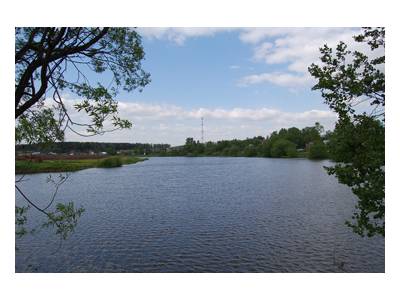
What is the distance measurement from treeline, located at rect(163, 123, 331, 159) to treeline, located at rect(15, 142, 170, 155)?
1368 centimetres

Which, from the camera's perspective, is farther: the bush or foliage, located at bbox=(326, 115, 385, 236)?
the bush

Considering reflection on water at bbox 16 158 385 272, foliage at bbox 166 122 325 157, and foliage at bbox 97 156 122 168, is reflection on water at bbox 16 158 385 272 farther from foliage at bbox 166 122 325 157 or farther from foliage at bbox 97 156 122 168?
foliage at bbox 166 122 325 157

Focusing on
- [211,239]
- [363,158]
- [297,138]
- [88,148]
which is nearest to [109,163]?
[88,148]

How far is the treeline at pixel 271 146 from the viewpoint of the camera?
306 ft

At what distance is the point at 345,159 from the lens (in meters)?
8.03

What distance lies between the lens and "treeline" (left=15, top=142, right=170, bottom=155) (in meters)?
7.15

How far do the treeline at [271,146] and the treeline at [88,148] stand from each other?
13680 mm

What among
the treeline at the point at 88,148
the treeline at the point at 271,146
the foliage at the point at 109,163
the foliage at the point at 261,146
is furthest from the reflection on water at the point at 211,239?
the foliage at the point at 261,146

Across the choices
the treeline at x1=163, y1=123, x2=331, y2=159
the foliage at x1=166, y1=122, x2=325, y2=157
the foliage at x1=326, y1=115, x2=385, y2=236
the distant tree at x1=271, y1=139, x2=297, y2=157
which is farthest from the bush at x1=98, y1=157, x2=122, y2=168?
the foliage at x1=326, y1=115, x2=385, y2=236

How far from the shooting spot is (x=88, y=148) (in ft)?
164
